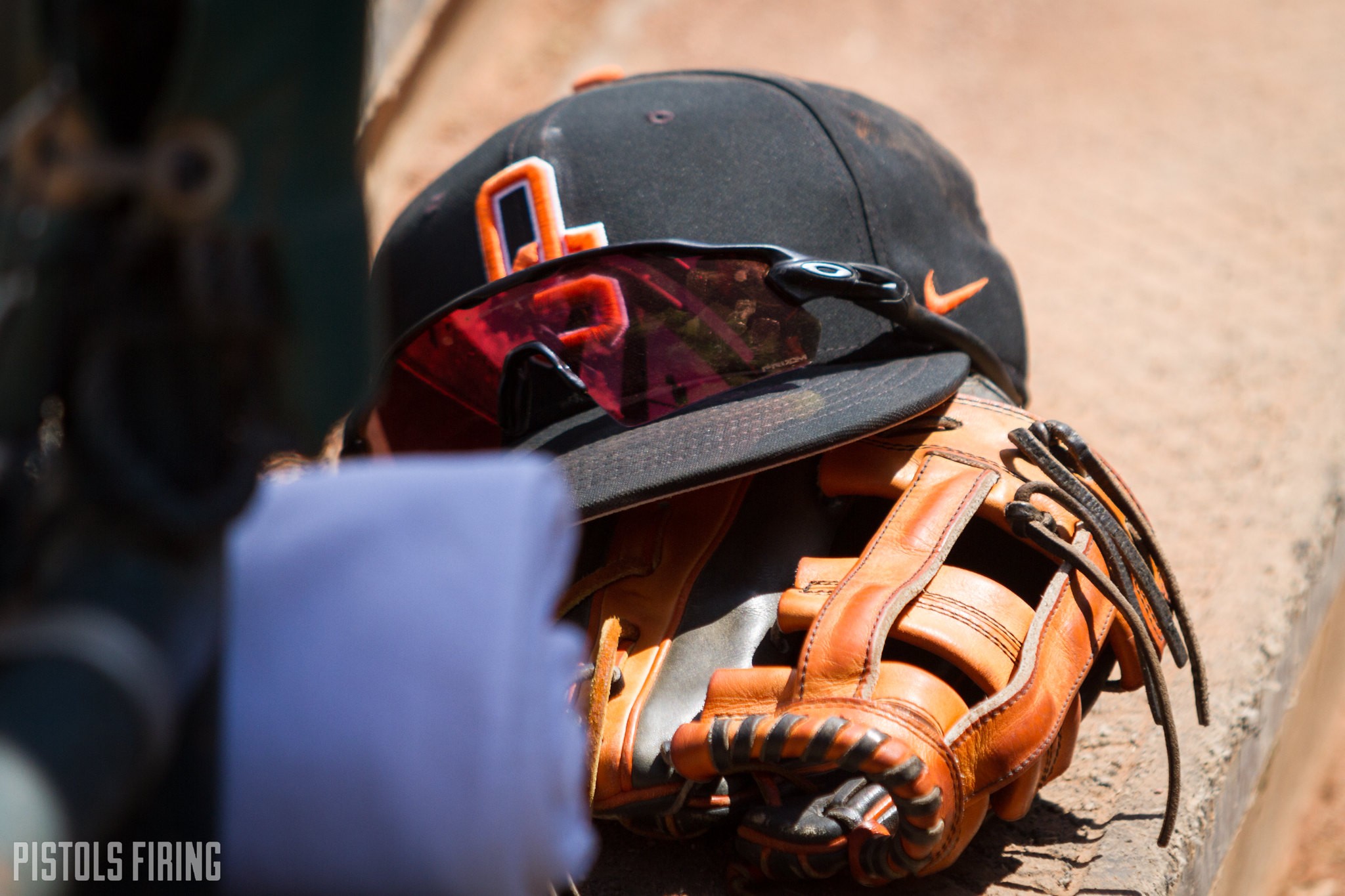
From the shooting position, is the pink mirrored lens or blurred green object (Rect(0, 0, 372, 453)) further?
the pink mirrored lens

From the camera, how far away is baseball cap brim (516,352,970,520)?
0.95 m

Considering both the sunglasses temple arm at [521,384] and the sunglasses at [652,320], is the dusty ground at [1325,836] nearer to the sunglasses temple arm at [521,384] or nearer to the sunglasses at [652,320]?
the sunglasses at [652,320]

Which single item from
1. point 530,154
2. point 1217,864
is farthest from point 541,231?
point 1217,864

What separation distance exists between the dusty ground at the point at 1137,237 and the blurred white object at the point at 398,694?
485 millimetres

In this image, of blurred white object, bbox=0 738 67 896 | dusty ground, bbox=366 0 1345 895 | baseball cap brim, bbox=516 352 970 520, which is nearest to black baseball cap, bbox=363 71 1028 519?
baseball cap brim, bbox=516 352 970 520

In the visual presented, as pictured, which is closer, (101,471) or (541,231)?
(101,471)

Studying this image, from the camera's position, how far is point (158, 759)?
496 mm

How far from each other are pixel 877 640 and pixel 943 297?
42 centimetres

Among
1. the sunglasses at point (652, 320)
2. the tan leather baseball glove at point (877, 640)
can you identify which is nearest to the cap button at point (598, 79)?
the sunglasses at point (652, 320)

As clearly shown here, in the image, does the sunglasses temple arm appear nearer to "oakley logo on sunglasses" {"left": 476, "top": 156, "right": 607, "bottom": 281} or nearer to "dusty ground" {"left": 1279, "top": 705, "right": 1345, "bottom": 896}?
"oakley logo on sunglasses" {"left": 476, "top": 156, "right": 607, "bottom": 281}

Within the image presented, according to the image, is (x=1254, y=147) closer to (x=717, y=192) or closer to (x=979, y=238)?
(x=979, y=238)

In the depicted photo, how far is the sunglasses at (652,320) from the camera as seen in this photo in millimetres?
1032

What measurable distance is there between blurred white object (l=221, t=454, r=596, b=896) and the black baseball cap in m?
0.40

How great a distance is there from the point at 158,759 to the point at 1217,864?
3.39ft
